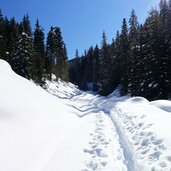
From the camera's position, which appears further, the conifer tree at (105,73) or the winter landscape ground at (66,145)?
the conifer tree at (105,73)

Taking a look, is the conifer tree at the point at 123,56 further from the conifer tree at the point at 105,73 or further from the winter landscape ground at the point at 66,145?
the winter landscape ground at the point at 66,145

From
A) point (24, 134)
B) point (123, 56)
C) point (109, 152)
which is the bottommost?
point (109, 152)

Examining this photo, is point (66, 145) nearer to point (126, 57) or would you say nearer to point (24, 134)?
point (24, 134)

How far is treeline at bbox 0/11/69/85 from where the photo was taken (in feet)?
131

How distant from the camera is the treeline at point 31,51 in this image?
39875 millimetres

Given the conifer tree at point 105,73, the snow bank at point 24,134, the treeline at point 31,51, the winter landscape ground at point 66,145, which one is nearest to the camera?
the snow bank at point 24,134

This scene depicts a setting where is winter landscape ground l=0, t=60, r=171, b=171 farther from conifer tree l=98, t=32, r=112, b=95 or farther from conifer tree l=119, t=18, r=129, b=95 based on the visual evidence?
conifer tree l=98, t=32, r=112, b=95

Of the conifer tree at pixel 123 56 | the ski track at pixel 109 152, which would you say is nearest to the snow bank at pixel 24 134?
the ski track at pixel 109 152

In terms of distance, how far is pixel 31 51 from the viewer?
4381 centimetres

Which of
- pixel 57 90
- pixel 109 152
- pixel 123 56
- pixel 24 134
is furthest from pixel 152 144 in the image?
pixel 123 56

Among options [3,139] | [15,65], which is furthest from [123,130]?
[15,65]

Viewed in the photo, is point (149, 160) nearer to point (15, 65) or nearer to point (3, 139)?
point (3, 139)

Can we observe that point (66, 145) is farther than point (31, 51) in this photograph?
No

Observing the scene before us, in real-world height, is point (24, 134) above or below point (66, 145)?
above
